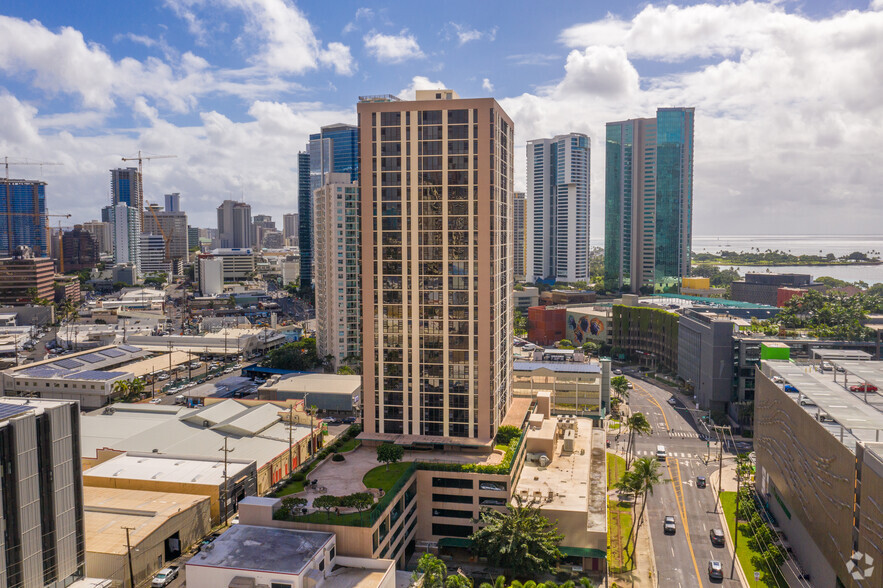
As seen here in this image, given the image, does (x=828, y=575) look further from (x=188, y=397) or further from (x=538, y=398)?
(x=188, y=397)

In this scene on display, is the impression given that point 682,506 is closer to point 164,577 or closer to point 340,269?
point 164,577

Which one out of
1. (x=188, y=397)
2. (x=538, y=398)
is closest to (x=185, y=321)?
(x=188, y=397)

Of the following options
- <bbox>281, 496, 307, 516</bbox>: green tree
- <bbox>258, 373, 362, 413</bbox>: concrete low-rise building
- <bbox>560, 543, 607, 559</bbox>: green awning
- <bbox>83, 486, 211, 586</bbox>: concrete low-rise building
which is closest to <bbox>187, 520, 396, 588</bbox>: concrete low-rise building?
<bbox>281, 496, 307, 516</bbox>: green tree

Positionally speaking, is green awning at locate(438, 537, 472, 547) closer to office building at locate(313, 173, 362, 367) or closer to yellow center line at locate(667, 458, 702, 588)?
yellow center line at locate(667, 458, 702, 588)

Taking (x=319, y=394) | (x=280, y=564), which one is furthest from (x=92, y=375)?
(x=280, y=564)

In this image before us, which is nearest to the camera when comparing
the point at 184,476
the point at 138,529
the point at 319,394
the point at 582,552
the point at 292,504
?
the point at 292,504

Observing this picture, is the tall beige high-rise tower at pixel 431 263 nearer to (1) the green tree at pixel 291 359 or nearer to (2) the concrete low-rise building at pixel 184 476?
(2) the concrete low-rise building at pixel 184 476
